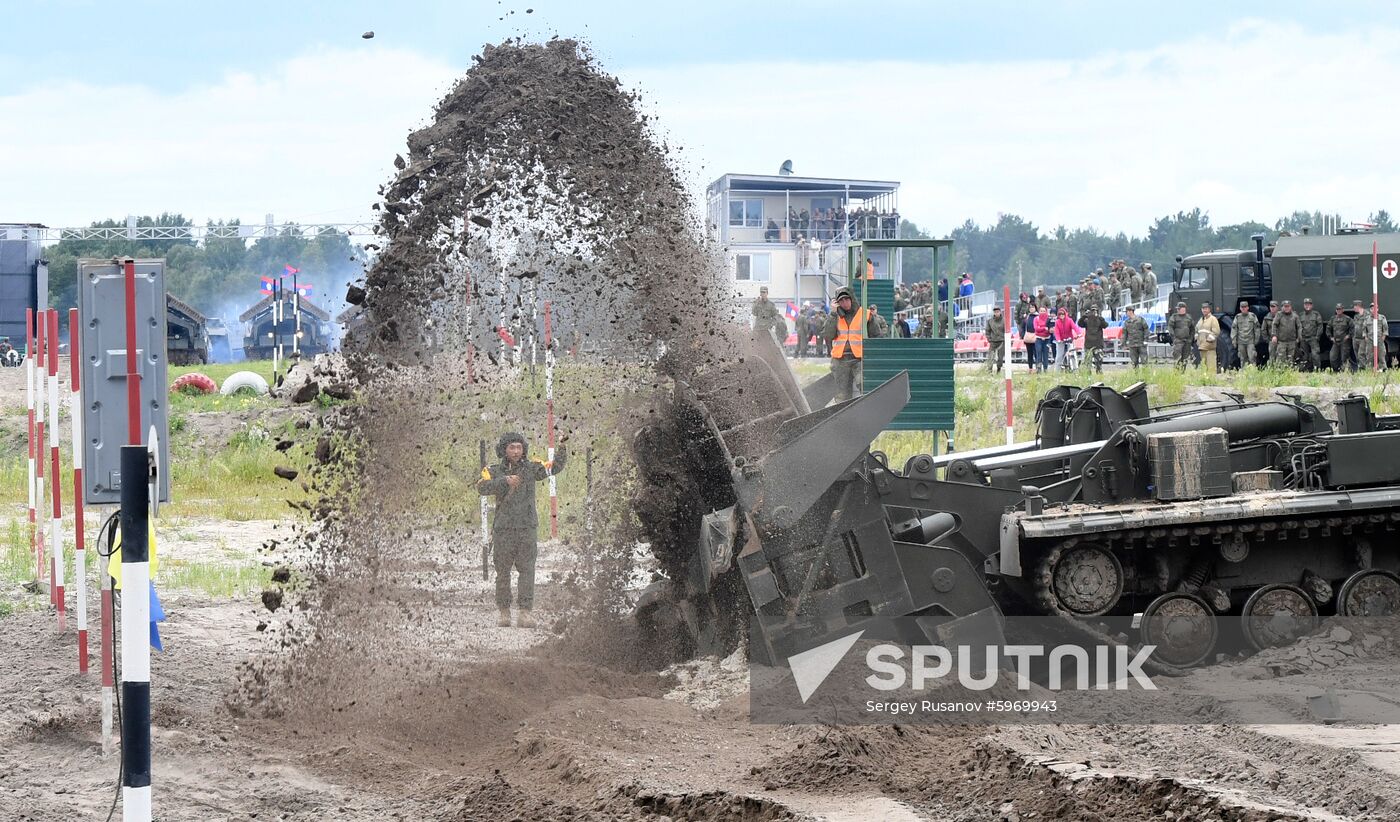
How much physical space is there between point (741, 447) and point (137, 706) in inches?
204

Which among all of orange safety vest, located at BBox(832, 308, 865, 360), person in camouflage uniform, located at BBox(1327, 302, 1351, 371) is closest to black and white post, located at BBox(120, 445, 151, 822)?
orange safety vest, located at BBox(832, 308, 865, 360)

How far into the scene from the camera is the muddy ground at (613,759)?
655 centimetres

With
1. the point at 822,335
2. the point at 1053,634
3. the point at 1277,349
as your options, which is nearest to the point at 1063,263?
the point at 1277,349

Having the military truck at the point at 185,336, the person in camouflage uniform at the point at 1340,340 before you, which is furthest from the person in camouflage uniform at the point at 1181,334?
the military truck at the point at 185,336

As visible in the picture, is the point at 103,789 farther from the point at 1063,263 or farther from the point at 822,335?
the point at 1063,263

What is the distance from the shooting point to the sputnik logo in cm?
870

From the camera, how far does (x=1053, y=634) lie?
9.66 m

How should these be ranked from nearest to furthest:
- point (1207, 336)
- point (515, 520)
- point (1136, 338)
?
point (515, 520), point (1207, 336), point (1136, 338)

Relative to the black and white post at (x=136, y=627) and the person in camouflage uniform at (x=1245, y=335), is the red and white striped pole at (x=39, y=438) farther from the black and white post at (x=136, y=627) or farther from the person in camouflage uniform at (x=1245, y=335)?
the person in camouflage uniform at (x=1245, y=335)

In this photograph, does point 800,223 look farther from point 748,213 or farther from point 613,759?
point 613,759

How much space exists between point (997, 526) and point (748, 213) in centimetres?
4185

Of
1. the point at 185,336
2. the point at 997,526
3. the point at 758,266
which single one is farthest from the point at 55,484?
the point at 185,336

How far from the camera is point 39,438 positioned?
1242 cm

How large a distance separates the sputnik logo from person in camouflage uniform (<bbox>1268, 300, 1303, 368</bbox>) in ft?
70.4
